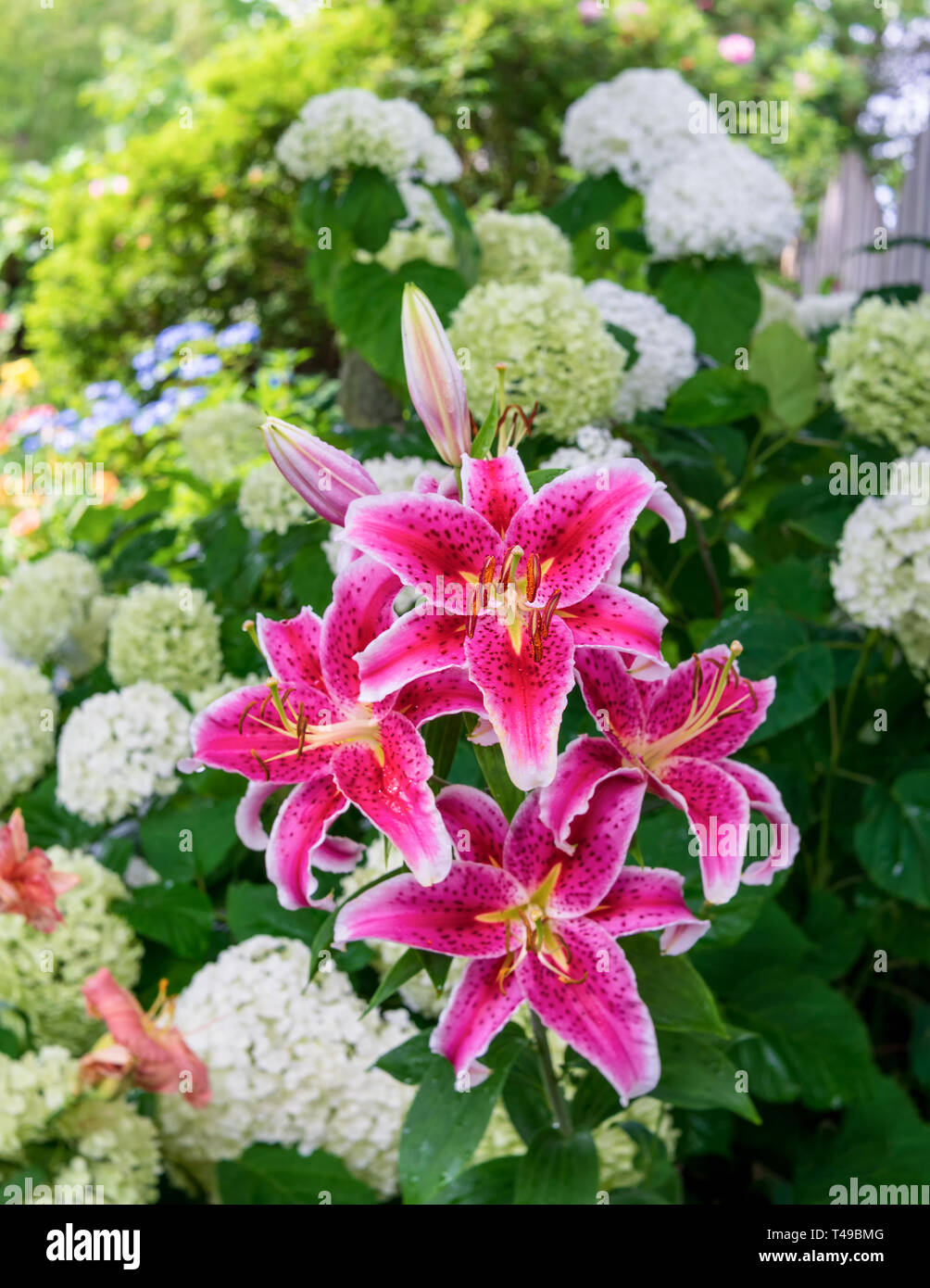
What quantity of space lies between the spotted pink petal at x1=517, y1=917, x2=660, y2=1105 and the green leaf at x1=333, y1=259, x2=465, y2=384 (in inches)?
36.2

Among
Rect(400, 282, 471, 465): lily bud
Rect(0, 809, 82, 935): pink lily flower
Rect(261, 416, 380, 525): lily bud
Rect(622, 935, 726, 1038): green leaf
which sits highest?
Rect(400, 282, 471, 465): lily bud

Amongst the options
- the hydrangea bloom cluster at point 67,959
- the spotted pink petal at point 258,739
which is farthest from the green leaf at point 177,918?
the spotted pink petal at point 258,739

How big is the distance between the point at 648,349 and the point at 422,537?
0.81 meters

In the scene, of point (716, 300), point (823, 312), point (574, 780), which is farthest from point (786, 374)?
point (574, 780)

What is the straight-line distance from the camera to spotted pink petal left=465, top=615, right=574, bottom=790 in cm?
56

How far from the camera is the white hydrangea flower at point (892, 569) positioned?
116 centimetres

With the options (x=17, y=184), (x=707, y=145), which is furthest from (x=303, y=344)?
(x=707, y=145)

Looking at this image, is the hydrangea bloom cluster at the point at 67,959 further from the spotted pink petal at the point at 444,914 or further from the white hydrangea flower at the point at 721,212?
the white hydrangea flower at the point at 721,212

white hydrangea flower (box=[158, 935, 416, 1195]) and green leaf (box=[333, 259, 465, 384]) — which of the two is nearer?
white hydrangea flower (box=[158, 935, 416, 1195])

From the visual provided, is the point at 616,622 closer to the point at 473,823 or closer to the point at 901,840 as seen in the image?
the point at 473,823

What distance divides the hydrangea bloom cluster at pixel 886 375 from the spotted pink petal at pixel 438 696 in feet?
2.98

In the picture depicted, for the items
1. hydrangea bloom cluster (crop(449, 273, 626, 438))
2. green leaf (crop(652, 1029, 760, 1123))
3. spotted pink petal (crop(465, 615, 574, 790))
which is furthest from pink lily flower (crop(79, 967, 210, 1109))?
hydrangea bloom cluster (crop(449, 273, 626, 438))

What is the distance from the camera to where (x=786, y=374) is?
4.75ft

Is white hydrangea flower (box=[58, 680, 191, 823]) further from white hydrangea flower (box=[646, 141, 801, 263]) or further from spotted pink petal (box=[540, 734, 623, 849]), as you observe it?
white hydrangea flower (box=[646, 141, 801, 263])
